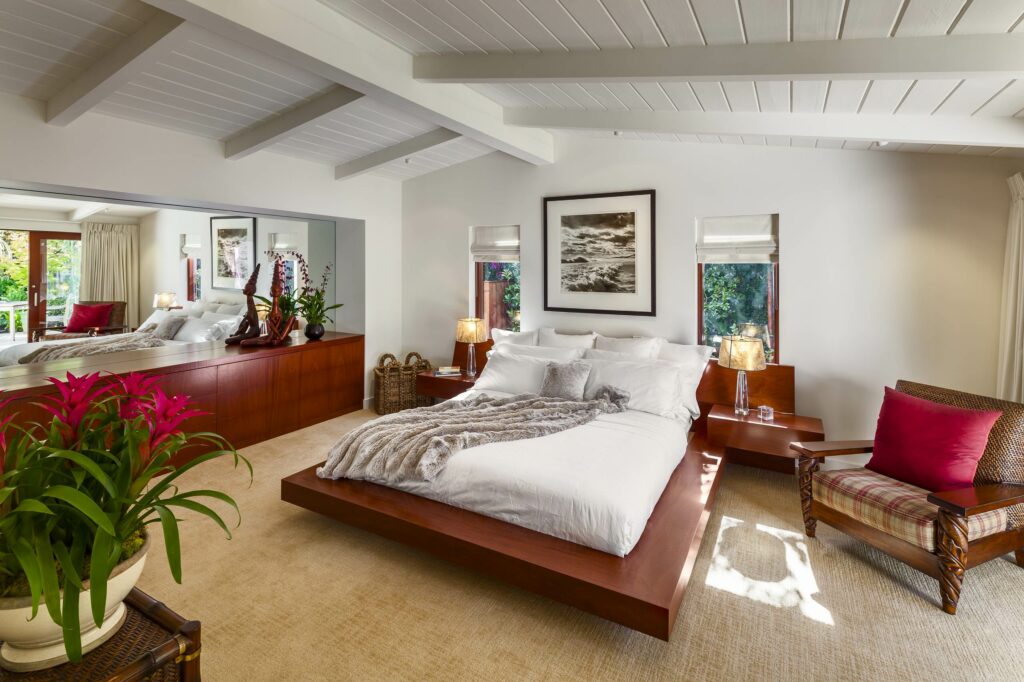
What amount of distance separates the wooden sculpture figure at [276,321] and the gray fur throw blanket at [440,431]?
2047 millimetres

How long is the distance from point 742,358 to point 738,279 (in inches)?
33.3

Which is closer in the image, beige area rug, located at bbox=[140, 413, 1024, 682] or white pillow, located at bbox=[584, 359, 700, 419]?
beige area rug, located at bbox=[140, 413, 1024, 682]

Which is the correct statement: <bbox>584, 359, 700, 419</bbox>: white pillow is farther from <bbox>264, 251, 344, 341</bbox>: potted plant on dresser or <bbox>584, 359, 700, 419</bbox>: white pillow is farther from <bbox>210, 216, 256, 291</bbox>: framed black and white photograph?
<bbox>210, 216, 256, 291</bbox>: framed black and white photograph

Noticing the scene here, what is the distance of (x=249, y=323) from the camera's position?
16.4 feet

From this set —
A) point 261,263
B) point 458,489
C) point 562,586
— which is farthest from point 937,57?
point 261,263

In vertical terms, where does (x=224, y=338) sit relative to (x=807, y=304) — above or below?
below

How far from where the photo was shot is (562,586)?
88.6 inches

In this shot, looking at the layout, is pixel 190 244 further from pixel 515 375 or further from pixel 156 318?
pixel 515 375

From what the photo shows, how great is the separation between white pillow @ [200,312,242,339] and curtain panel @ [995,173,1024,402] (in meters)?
5.99

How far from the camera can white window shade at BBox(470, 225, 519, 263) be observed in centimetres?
535


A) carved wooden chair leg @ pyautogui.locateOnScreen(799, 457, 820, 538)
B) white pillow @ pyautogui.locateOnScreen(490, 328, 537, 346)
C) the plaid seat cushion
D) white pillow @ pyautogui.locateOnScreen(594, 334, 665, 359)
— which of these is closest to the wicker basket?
white pillow @ pyautogui.locateOnScreen(490, 328, 537, 346)

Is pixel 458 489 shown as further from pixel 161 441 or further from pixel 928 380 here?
pixel 928 380

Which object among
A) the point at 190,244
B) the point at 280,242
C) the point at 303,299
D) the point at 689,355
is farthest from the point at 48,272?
the point at 689,355

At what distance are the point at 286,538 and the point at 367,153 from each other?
3579 mm
